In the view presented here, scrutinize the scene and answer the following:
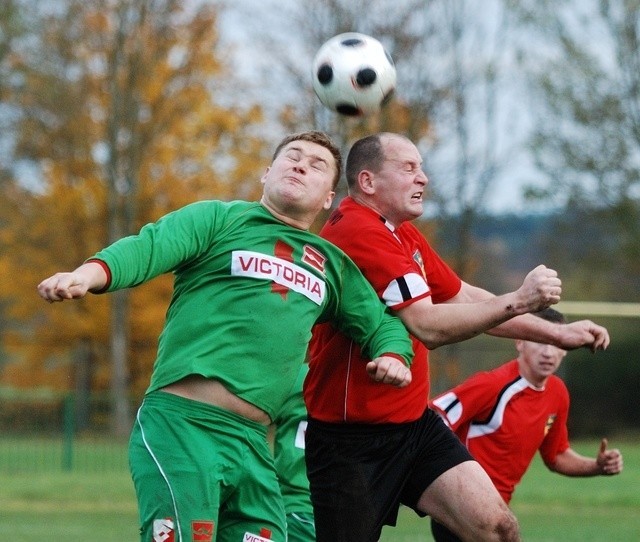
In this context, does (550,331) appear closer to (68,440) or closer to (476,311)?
(476,311)

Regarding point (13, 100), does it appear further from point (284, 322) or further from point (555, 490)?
point (284, 322)

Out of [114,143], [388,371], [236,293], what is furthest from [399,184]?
A: [114,143]

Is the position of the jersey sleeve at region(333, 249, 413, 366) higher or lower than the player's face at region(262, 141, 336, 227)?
lower

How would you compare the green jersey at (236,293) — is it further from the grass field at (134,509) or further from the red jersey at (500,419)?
the grass field at (134,509)

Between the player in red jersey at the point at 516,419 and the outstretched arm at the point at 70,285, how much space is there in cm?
309

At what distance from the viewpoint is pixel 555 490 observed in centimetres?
1695

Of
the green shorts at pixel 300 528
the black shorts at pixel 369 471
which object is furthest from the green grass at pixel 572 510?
the black shorts at pixel 369 471

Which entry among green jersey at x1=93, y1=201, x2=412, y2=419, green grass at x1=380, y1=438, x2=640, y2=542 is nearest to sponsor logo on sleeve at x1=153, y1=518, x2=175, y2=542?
green jersey at x1=93, y1=201, x2=412, y2=419

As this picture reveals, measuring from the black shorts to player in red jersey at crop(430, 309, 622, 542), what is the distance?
4.42 ft

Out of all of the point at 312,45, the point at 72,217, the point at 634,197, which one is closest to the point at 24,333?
the point at 72,217

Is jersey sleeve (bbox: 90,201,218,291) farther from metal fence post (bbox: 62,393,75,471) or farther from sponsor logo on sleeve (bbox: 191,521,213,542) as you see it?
metal fence post (bbox: 62,393,75,471)

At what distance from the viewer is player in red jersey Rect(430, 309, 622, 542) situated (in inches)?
268

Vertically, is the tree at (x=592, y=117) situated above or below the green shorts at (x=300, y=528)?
above

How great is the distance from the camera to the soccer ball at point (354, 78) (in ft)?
19.2
